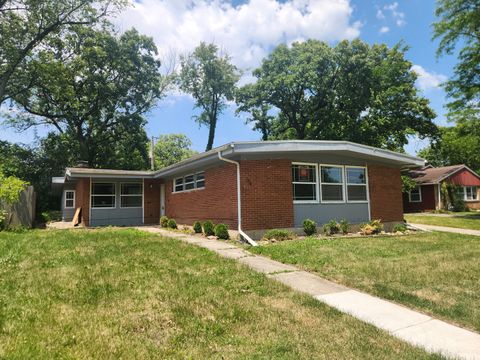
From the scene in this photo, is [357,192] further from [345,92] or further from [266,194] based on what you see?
[345,92]

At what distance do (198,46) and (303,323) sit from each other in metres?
36.2

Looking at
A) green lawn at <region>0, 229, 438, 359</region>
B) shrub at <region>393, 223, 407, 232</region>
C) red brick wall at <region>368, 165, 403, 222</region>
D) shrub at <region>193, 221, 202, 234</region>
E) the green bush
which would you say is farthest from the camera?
red brick wall at <region>368, 165, 403, 222</region>

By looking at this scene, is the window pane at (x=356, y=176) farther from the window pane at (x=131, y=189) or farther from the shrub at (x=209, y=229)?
the window pane at (x=131, y=189)

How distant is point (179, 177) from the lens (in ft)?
55.4

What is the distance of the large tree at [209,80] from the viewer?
1422 inches

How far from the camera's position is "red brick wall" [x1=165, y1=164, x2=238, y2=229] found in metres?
12.1

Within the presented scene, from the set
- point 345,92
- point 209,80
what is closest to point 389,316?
point 345,92

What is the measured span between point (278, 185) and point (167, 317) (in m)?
8.15

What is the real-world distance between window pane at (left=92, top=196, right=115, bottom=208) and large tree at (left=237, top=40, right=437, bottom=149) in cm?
1712

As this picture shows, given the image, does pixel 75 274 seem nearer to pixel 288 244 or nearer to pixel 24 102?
pixel 288 244

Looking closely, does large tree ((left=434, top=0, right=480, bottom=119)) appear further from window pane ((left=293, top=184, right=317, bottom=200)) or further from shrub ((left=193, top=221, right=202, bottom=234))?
shrub ((left=193, top=221, right=202, bottom=234))

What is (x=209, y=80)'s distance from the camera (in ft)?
118

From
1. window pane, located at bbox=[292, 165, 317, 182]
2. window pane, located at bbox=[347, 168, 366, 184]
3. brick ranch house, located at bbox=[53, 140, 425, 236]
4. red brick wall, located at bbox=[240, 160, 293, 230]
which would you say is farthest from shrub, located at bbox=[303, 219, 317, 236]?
window pane, located at bbox=[347, 168, 366, 184]

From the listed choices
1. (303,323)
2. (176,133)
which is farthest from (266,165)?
(176,133)
